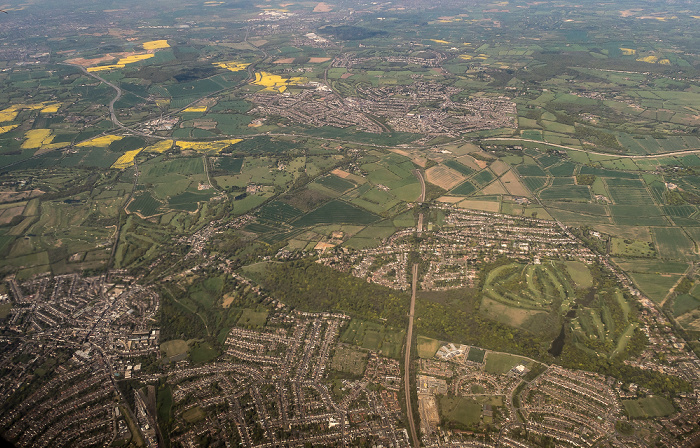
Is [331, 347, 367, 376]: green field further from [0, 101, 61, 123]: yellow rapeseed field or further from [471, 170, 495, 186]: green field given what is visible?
[0, 101, 61, 123]: yellow rapeseed field

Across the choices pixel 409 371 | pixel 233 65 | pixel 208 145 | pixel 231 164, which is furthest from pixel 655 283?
pixel 233 65

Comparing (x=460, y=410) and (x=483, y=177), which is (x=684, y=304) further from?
(x=483, y=177)

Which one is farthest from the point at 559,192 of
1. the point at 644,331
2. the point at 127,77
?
Answer: the point at 127,77

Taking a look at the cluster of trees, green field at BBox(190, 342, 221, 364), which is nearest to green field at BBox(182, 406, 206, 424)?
green field at BBox(190, 342, 221, 364)

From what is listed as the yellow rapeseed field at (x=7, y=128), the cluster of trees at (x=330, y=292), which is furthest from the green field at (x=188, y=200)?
the yellow rapeseed field at (x=7, y=128)

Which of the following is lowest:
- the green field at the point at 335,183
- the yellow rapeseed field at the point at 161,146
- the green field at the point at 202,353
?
the green field at the point at 202,353

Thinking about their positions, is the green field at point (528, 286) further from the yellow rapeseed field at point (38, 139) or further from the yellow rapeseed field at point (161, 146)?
the yellow rapeseed field at point (38, 139)
